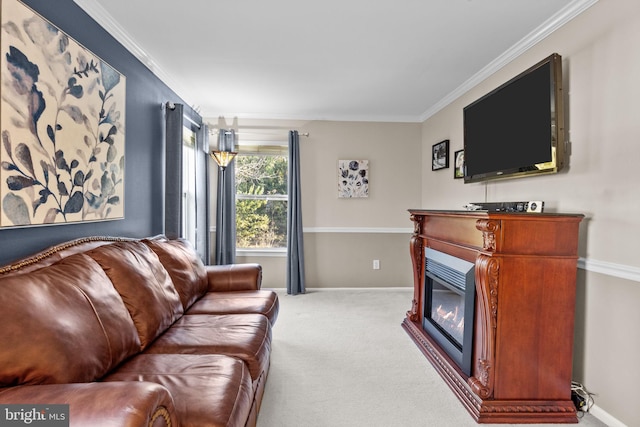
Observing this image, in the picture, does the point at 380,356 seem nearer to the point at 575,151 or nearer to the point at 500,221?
the point at 500,221

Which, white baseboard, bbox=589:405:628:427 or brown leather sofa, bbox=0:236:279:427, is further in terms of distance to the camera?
white baseboard, bbox=589:405:628:427

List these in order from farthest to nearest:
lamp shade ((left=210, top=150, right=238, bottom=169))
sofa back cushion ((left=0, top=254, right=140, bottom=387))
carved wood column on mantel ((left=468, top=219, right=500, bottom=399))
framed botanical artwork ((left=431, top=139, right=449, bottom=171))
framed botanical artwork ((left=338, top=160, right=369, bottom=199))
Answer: framed botanical artwork ((left=338, top=160, right=369, bottom=199)) < lamp shade ((left=210, top=150, right=238, bottom=169)) < framed botanical artwork ((left=431, top=139, right=449, bottom=171)) < carved wood column on mantel ((left=468, top=219, right=500, bottom=399)) < sofa back cushion ((left=0, top=254, right=140, bottom=387))

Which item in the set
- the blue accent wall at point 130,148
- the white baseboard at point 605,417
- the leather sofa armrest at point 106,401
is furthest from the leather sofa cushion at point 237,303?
the white baseboard at point 605,417

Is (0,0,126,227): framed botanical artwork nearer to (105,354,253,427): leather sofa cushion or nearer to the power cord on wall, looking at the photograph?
(105,354,253,427): leather sofa cushion

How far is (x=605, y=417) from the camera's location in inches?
72.0

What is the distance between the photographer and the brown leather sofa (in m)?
0.95

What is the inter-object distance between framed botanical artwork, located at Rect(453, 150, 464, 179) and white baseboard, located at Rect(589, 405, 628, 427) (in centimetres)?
221

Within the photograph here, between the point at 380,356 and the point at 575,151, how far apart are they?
1.97 m

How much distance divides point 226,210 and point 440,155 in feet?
9.22

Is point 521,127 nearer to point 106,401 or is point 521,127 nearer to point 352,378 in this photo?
point 352,378

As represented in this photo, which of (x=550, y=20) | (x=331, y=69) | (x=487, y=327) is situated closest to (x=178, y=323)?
(x=487, y=327)

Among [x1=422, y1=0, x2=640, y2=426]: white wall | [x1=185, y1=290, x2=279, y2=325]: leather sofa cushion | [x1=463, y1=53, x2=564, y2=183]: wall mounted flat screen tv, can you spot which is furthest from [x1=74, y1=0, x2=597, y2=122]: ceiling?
[x1=185, y1=290, x2=279, y2=325]: leather sofa cushion

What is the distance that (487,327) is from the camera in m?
1.91

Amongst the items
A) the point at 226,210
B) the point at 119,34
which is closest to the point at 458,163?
the point at 226,210
